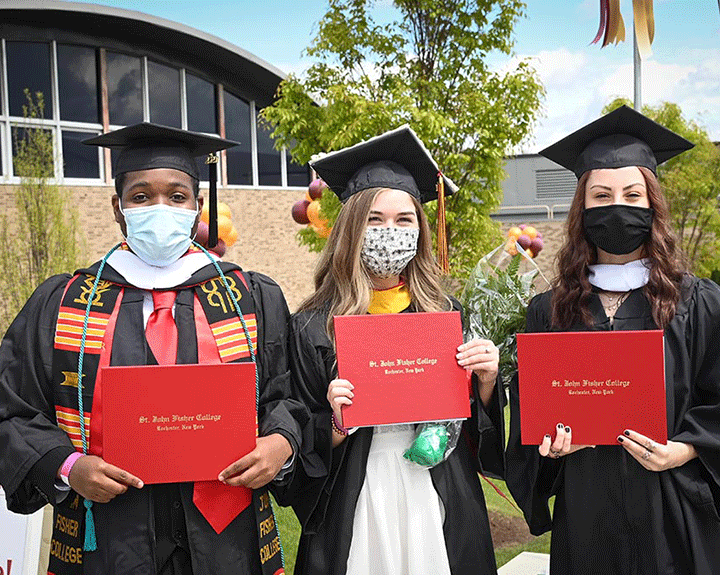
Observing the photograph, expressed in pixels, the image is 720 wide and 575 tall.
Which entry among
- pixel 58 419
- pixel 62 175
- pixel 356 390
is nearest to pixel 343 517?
pixel 356 390

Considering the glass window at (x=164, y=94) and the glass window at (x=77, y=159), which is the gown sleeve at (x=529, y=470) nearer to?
Answer: the glass window at (x=77, y=159)

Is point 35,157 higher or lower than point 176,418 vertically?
higher

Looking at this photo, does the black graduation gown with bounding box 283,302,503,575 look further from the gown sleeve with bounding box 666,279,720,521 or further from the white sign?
the white sign

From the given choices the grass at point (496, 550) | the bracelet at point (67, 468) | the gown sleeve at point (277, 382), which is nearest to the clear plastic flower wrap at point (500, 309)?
the gown sleeve at point (277, 382)

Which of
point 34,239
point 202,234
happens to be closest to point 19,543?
point 202,234

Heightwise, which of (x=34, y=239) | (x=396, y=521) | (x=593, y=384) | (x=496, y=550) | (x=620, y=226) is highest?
(x=34, y=239)

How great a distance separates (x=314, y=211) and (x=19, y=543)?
7294mm

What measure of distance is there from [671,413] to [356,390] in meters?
1.11

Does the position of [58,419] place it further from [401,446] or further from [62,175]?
[62,175]

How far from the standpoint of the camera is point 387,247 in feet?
9.16

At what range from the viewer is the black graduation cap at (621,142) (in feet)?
8.96

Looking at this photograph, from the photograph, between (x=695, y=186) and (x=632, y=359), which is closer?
(x=632, y=359)

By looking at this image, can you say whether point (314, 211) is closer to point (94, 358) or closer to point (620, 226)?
point (620, 226)

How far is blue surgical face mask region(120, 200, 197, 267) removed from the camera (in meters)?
2.41
